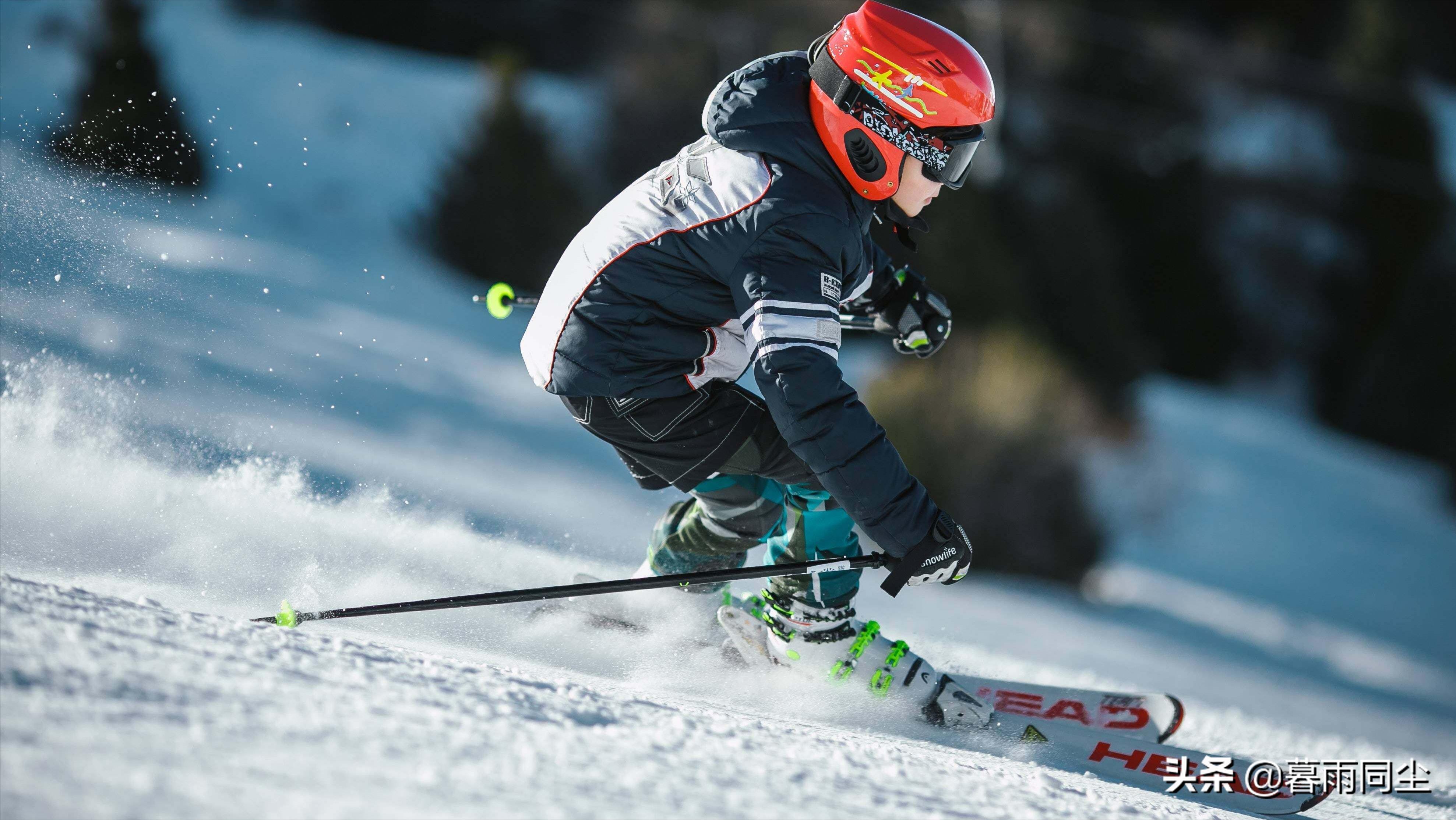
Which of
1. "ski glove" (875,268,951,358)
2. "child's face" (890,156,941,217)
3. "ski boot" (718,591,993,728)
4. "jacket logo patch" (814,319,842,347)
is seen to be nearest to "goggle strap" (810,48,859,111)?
"child's face" (890,156,941,217)

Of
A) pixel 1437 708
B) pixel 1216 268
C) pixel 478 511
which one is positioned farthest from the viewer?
pixel 1216 268

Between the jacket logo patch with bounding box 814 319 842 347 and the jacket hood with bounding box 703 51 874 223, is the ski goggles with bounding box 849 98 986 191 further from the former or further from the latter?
the jacket logo patch with bounding box 814 319 842 347

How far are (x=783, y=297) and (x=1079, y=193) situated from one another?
1786cm

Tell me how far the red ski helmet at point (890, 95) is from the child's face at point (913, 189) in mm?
31

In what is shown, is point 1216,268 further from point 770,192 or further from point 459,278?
point 770,192

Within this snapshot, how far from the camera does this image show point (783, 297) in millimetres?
2650

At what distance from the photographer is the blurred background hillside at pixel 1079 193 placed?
468 inches

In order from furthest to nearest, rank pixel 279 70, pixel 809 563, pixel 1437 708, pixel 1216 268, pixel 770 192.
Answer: pixel 1216 268, pixel 279 70, pixel 1437 708, pixel 809 563, pixel 770 192

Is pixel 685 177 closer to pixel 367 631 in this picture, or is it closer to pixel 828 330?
pixel 828 330

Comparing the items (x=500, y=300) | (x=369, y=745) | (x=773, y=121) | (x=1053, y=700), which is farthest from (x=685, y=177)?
(x=1053, y=700)

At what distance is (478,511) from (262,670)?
2647 millimetres

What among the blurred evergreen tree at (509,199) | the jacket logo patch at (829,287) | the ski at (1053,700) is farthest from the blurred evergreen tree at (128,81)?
the jacket logo patch at (829,287)

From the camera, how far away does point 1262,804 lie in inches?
119

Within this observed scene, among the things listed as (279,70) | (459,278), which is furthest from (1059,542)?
(279,70)
